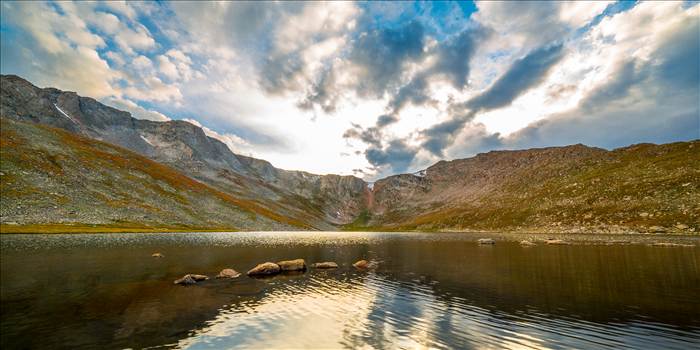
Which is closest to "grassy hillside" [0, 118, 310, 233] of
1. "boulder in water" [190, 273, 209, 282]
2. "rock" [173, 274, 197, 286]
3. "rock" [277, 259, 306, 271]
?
"boulder in water" [190, 273, 209, 282]

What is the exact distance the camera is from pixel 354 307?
28.9 meters

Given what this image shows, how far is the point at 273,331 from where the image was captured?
22.2m

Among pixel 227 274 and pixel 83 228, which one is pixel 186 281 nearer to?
pixel 227 274

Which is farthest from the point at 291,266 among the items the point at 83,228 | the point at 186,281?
the point at 83,228

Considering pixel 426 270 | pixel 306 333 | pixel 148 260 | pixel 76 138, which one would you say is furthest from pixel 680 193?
pixel 76 138

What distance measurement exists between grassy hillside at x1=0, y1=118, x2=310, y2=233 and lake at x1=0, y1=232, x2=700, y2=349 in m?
73.7

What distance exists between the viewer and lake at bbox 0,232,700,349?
20109 millimetres

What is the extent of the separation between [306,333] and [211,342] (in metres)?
5.83

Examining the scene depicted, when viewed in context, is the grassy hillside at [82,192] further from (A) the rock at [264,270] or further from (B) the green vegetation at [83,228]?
(A) the rock at [264,270]

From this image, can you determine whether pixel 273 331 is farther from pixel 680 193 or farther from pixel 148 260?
pixel 680 193

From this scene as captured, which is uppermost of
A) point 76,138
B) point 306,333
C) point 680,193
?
point 76,138

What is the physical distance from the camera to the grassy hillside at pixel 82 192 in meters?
105

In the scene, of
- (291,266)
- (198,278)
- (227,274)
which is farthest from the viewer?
(291,266)

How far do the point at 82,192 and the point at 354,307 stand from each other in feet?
479
